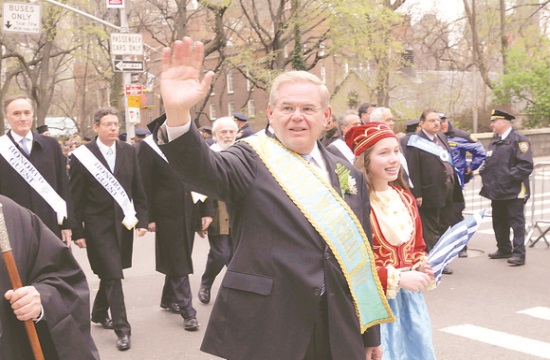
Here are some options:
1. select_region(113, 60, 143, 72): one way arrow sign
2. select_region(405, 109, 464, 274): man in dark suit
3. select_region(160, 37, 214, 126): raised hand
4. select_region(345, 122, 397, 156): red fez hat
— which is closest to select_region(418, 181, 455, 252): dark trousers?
select_region(405, 109, 464, 274): man in dark suit

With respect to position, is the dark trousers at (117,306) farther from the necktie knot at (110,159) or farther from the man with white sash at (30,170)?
the necktie knot at (110,159)

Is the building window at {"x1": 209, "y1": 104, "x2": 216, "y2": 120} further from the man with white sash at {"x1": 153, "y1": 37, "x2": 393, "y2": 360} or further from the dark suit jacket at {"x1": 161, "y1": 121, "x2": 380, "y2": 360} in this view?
the dark suit jacket at {"x1": 161, "y1": 121, "x2": 380, "y2": 360}

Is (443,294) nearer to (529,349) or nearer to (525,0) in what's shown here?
(529,349)

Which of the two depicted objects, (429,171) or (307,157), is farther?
(429,171)

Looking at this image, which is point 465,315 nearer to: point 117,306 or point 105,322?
point 117,306

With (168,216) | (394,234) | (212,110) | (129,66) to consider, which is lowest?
(168,216)

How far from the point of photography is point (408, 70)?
4619 cm

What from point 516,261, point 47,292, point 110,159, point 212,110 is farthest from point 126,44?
point 212,110

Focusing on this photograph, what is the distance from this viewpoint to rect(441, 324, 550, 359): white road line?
5902 mm

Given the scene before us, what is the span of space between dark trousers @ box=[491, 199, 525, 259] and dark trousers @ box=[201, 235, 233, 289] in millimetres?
3798

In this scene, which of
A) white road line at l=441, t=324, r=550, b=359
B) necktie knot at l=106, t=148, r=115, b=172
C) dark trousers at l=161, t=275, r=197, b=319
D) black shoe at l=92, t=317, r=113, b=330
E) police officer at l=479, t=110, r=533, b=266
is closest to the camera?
white road line at l=441, t=324, r=550, b=359

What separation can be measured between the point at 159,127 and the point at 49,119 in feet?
225

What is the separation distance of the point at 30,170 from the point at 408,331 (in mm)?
3429

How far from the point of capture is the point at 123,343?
6184 mm
